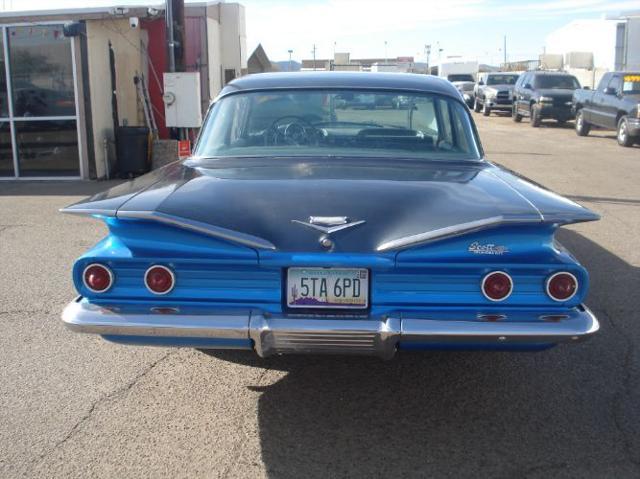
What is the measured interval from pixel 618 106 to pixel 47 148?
14069 mm

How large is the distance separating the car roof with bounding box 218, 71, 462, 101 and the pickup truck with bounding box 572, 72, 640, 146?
14.8 metres

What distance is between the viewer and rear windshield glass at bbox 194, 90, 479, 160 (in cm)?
484

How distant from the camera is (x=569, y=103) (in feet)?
81.3

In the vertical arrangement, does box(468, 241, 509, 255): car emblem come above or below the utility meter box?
below

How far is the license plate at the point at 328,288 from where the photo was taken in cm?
336

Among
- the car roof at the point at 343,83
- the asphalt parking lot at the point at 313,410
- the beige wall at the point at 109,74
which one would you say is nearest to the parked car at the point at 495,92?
the beige wall at the point at 109,74

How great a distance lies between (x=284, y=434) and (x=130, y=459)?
75 cm

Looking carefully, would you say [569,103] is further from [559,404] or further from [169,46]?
[559,404]

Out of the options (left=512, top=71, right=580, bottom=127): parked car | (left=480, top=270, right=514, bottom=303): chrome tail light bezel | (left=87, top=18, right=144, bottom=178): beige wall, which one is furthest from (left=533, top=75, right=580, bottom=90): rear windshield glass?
(left=480, top=270, right=514, bottom=303): chrome tail light bezel

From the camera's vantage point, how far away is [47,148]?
1348cm

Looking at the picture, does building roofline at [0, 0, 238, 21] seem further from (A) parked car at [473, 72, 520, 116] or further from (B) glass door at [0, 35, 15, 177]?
(A) parked car at [473, 72, 520, 116]

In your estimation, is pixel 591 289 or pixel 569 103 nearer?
pixel 591 289

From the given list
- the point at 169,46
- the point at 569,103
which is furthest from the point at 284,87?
the point at 569,103

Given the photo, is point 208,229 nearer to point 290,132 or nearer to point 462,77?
point 290,132
